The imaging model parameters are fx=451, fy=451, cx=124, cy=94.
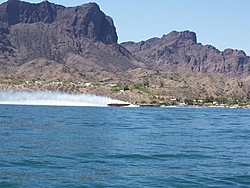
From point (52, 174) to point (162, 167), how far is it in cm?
861

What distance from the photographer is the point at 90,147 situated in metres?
44.0

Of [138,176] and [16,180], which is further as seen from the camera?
[138,176]

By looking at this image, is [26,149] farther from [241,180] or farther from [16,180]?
[241,180]

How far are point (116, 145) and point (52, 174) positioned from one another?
53.2 feet

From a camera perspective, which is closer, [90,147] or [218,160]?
[218,160]

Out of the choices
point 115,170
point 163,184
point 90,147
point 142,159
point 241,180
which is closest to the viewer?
point 163,184

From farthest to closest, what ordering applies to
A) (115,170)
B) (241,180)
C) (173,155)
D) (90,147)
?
(90,147) < (173,155) < (115,170) < (241,180)

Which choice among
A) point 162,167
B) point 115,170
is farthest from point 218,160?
point 115,170

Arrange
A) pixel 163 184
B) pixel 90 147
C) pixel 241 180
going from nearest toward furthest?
pixel 163 184 < pixel 241 180 < pixel 90 147

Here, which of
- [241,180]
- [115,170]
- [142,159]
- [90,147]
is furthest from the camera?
[90,147]

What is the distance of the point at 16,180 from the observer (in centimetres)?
2877

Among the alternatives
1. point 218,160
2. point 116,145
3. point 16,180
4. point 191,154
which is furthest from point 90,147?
point 16,180

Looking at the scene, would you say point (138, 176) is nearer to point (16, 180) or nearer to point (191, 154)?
point (16, 180)

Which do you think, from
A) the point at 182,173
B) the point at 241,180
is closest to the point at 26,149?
the point at 182,173
